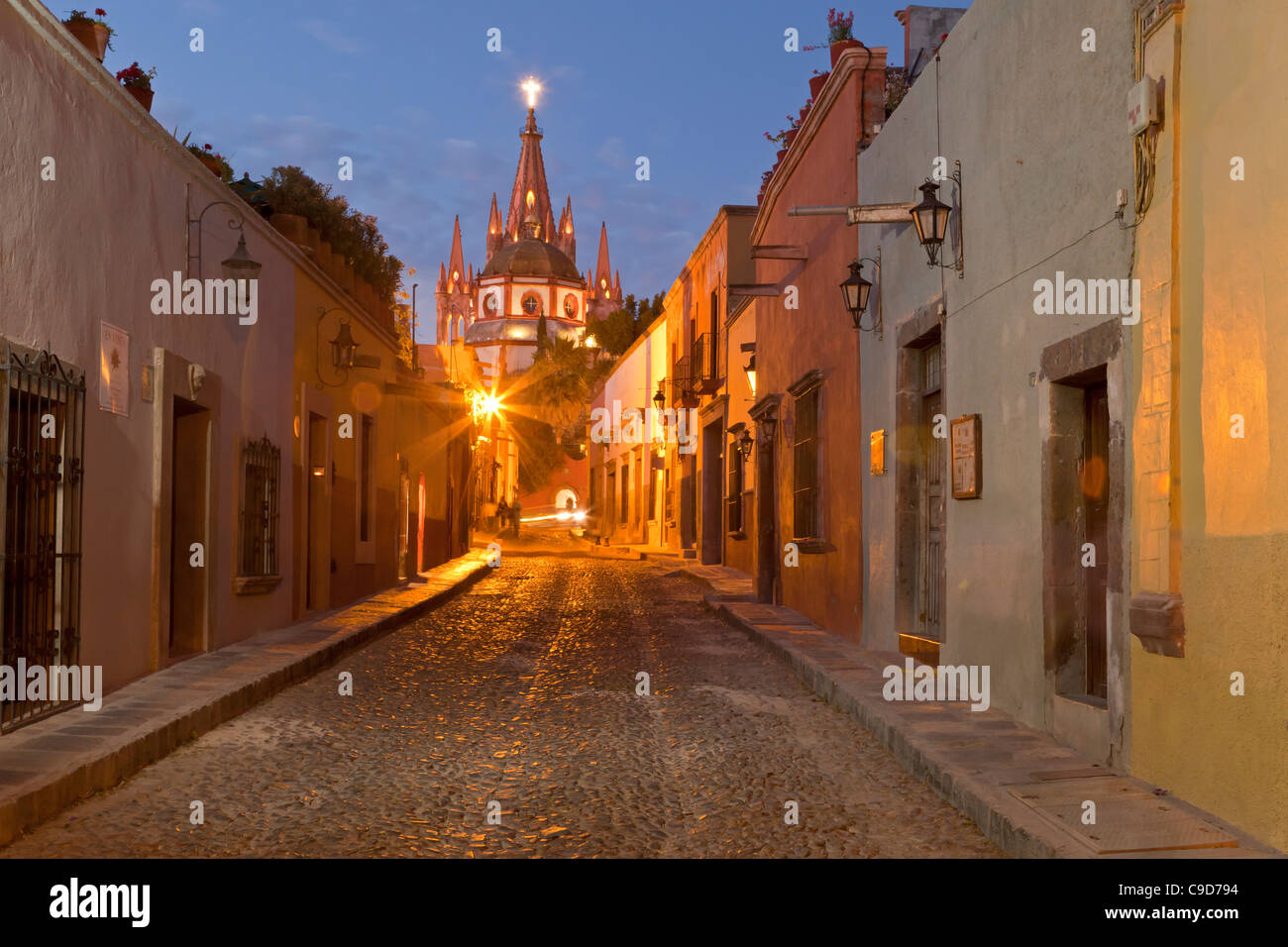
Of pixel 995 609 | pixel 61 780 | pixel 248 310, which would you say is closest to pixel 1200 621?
pixel 995 609

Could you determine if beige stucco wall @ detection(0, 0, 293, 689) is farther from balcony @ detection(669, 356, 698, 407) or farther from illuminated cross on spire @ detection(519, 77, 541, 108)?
illuminated cross on spire @ detection(519, 77, 541, 108)

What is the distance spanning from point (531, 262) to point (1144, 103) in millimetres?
94620

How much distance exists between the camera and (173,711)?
693cm

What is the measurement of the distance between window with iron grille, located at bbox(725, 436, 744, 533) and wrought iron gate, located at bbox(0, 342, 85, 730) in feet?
51.9

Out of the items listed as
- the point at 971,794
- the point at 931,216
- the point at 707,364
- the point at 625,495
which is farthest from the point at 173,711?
the point at 625,495

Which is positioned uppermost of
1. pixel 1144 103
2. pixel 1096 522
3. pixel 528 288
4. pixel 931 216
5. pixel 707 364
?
pixel 528 288

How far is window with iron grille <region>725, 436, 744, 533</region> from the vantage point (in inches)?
897

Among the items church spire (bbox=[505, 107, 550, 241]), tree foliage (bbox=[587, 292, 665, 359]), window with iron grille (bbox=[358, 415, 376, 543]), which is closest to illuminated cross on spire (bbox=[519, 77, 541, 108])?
church spire (bbox=[505, 107, 550, 241])

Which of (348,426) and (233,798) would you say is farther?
(348,426)

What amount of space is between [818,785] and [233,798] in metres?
2.64

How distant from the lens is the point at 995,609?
7.83m

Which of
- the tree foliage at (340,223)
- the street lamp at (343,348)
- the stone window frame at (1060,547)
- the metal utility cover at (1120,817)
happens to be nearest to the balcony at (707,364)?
the tree foliage at (340,223)

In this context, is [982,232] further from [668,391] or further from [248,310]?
[668,391]

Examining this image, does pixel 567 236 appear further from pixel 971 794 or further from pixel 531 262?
pixel 971 794
